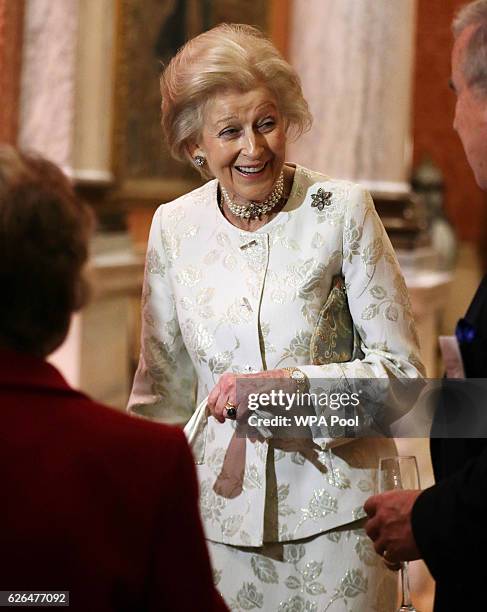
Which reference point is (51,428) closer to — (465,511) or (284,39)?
(465,511)

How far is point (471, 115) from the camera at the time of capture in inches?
83.0

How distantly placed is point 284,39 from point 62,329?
7093mm

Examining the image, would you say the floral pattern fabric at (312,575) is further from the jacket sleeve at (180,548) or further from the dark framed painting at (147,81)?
the dark framed painting at (147,81)

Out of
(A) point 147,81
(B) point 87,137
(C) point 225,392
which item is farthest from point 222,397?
(A) point 147,81

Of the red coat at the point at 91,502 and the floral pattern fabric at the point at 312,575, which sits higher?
the red coat at the point at 91,502

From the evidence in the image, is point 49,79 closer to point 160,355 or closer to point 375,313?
point 160,355

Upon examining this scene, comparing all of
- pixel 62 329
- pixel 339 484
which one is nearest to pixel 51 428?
pixel 62 329

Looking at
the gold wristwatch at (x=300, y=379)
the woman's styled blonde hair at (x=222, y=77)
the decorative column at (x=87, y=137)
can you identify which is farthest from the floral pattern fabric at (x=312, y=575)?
the decorative column at (x=87, y=137)

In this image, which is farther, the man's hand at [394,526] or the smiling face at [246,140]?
the smiling face at [246,140]

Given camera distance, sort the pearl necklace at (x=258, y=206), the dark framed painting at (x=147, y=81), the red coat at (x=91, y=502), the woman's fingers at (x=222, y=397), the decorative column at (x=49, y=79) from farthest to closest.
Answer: the dark framed painting at (x=147, y=81) < the decorative column at (x=49, y=79) < the pearl necklace at (x=258, y=206) < the woman's fingers at (x=222, y=397) < the red coat at (x=91, y=502)

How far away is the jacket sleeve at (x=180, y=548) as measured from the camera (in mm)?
1523

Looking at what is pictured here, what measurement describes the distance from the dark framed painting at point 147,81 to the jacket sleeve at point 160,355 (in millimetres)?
4512

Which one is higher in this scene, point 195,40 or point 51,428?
point 195,40

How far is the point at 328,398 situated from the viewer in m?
2.22
